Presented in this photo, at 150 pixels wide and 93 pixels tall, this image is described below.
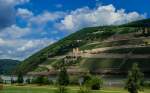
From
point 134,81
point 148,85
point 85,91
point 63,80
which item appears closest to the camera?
point 85,91

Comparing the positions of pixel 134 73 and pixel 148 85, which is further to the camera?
pixel 148 85

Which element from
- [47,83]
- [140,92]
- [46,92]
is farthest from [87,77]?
[46,92]

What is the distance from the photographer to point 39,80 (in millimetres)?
198125

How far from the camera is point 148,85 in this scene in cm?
19188

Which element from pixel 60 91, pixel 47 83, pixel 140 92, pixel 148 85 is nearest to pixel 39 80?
pixel 47 83

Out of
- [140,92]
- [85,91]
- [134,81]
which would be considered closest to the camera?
[85,91]

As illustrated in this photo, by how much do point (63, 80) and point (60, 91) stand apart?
93.3 meters

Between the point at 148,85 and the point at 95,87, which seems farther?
the point at 148,85

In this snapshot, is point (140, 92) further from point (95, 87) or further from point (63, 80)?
point (63, 80)

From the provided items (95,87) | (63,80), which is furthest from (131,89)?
(63,80)

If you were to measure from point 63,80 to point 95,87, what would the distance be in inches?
883

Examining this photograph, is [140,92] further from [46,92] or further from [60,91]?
[60,91]

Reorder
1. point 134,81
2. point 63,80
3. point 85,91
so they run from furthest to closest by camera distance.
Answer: point 63,80 → point 134,81 → point 85,91

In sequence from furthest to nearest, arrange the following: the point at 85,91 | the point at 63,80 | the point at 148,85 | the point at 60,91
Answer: the point at 148,85 → the point at 63,80 → the point at 60,91 → the point at 85,91
